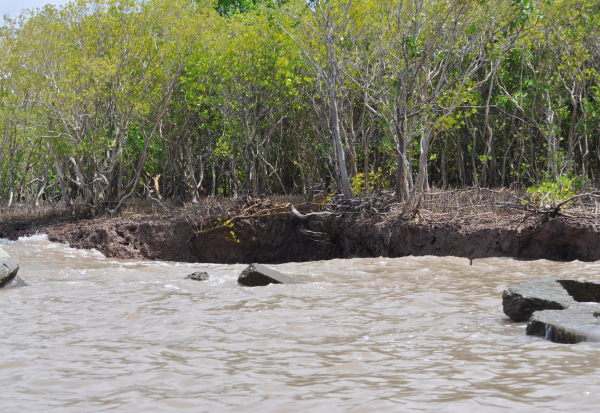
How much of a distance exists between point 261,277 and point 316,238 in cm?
647

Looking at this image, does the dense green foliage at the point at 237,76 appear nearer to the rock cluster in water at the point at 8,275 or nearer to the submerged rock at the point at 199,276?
the submerged rock at the point at 199,276

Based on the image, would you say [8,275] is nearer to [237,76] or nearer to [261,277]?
[261,277]

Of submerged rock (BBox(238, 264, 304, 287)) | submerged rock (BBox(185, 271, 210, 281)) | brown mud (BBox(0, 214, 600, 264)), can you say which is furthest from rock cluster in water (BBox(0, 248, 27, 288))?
brown mud (BBox(0, 214, 600, 264))

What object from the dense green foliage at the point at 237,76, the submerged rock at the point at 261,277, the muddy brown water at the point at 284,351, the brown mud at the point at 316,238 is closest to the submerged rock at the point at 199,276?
the muddy brown water at the point at 284,351

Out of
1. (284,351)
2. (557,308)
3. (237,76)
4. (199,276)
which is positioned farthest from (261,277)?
(237,76)

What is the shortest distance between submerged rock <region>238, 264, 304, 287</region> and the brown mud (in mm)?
4666

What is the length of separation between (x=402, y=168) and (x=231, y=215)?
4812 millimetres

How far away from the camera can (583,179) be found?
16.6m

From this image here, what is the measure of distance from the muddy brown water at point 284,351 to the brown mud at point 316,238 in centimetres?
257

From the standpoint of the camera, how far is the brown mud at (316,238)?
1225 cm

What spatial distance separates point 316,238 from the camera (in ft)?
52.1

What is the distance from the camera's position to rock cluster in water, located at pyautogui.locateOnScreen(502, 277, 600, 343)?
5207 mm

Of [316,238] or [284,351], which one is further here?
[316,238]

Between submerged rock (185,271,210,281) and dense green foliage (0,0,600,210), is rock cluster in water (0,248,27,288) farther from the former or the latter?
dense green foliage (0,0,600,210)
